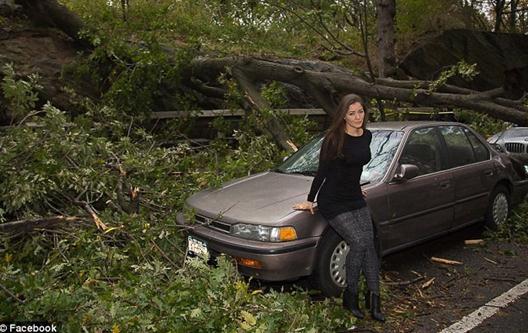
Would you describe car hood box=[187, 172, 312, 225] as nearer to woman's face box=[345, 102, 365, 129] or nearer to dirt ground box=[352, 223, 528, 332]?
woman's face box=[345, 102, 365, 129]

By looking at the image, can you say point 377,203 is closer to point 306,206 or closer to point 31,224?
point 306,206

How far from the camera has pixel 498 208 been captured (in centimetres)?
614

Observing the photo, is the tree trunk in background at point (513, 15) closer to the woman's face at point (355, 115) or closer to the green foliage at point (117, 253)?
the green foliage at point (117, 253)

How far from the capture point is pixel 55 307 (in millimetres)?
3023

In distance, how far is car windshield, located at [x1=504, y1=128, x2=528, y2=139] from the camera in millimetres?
10460

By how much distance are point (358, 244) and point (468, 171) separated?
2.52 metres

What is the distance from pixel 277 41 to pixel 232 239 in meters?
7.40

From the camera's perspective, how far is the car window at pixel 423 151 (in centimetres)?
510

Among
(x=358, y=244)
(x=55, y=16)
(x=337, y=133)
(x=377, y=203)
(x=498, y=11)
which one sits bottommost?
(x=358, y=244)

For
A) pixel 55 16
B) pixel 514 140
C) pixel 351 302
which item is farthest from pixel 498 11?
pixel 351 302

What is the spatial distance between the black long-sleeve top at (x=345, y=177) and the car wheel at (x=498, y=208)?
296cm

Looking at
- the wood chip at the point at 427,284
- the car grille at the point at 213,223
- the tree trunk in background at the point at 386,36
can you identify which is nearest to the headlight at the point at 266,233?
the car grille at the point at 213,223

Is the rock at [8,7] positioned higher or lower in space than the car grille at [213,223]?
higher

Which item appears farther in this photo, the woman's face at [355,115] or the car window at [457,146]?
the car window at [457,146]
